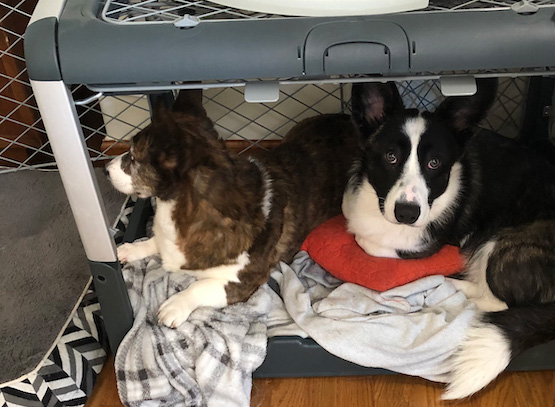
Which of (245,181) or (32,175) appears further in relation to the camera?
(32,175)

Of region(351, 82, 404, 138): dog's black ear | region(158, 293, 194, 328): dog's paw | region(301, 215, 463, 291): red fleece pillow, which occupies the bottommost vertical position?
region(301, 215, 463, 291): red fleece pillow

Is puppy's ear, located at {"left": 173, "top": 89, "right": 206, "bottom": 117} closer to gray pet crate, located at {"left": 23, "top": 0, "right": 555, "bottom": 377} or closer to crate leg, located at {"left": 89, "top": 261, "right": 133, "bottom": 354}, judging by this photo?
gray pet crate, located at {"left": 23, "top": 0, "right": 555, "bottom": 377}

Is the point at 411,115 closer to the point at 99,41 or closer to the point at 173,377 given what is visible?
the point at 99,41

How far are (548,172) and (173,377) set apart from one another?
110 centimetres

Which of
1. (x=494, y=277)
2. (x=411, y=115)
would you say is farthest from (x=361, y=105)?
(x=494, y=277)

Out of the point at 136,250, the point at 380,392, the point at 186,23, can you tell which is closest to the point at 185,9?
the point at 186,23

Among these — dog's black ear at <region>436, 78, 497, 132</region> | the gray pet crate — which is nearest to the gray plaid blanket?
the gray pet crate

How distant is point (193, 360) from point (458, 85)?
848 mm

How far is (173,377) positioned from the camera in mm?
1386

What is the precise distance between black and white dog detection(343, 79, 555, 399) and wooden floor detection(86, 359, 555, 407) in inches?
4.2

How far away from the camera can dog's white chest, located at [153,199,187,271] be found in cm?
143

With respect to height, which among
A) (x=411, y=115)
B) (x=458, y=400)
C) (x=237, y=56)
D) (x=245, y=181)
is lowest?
(x=458, y=400)

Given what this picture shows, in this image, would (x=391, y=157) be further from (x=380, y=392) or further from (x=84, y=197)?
(x=84, y=197)

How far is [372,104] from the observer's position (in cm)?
143
